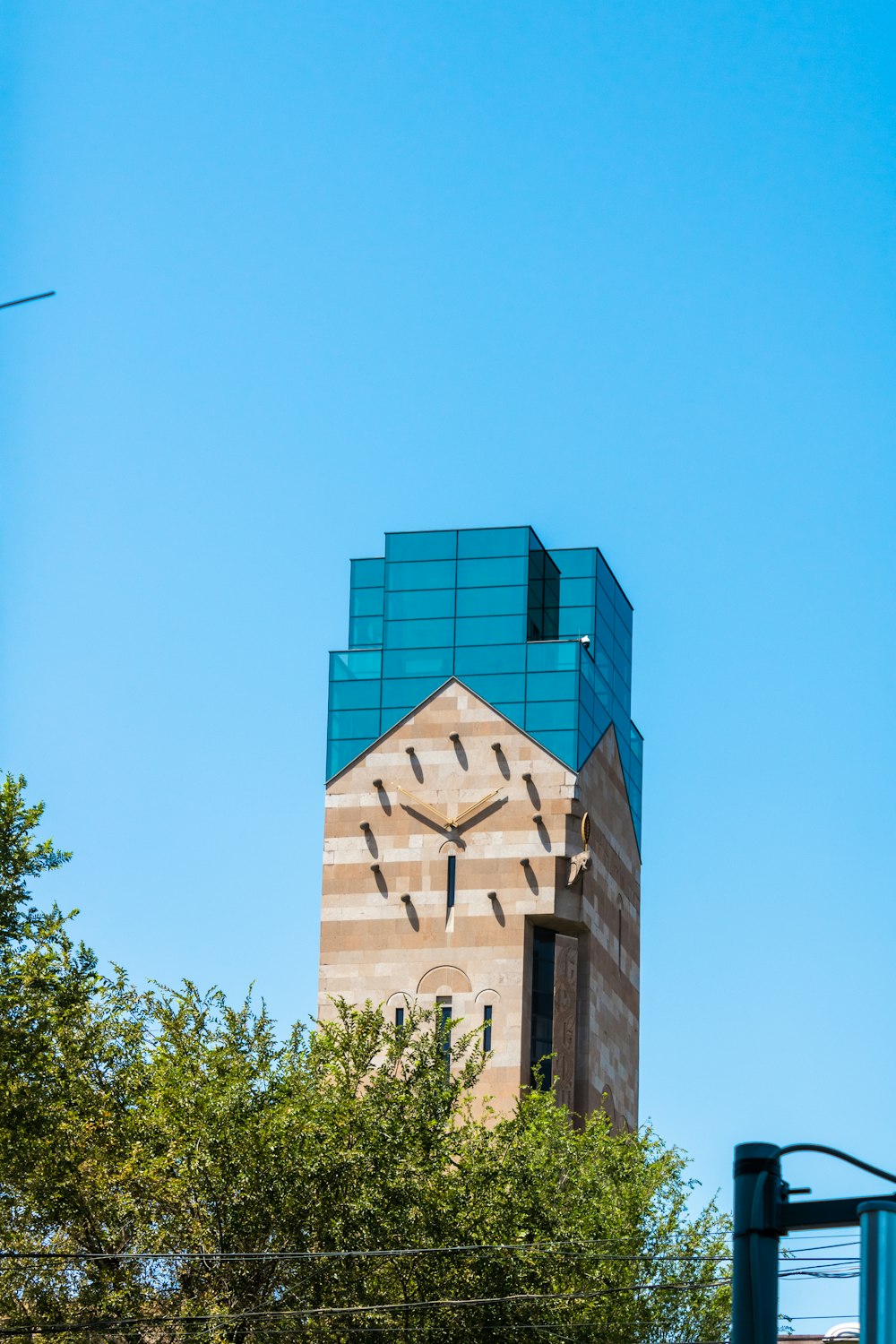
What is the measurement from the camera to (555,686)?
238 feet

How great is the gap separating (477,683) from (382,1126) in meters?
35.2

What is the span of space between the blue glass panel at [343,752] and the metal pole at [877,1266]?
66.4m

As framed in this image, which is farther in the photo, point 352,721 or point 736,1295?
point 352,721

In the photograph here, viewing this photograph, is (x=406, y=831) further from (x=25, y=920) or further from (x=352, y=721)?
(x=25, y=920)

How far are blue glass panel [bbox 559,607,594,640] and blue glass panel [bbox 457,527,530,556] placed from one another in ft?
12.1

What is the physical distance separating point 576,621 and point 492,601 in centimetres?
421

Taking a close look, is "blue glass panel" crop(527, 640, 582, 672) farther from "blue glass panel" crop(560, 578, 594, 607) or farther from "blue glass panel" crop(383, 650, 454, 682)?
"blue glass panel" crop(560, 578, 594, 607)

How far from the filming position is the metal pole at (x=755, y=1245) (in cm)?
680

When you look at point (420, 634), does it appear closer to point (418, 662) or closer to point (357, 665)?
point (418, 662)

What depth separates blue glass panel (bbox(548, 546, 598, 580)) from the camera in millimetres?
77250

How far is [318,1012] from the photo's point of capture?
232ft

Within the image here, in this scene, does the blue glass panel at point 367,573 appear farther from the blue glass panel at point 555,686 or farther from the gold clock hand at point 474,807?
the gold clock hand at point 474,807

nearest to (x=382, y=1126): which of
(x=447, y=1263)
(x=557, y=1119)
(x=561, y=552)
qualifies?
(x=447, y=1263)

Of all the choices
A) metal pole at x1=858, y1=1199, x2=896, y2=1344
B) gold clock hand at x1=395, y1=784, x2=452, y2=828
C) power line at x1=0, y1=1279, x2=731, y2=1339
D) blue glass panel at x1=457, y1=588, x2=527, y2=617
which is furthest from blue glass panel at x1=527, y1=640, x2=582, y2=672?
metal pole at x1=858, y1=1199, x2=896, y2=1344
